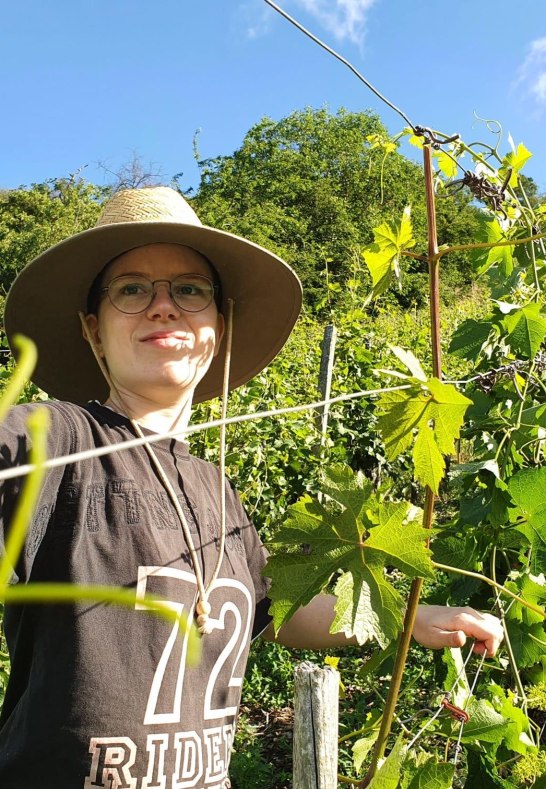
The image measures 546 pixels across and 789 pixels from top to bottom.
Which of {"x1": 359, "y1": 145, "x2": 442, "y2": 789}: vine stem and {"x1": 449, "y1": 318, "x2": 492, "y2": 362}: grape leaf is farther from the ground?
{"x1": 449, "y1": 318, "x2": 492, "y2": 362}: grape leaf

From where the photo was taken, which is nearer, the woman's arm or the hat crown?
the woman's arm

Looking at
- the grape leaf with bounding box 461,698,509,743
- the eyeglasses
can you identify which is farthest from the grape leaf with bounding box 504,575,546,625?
the eyeglasses

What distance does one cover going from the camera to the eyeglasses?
1433mm

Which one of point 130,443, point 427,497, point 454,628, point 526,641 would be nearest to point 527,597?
point 526,641

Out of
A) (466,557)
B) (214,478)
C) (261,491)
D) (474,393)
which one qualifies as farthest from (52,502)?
(261,491)

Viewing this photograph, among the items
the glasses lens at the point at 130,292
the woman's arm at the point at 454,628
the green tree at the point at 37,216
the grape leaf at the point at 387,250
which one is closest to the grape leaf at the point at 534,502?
the woman's arm at the point at 454,628

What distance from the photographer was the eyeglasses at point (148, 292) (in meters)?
1.43

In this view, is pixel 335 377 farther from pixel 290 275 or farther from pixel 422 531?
pixel 422 531

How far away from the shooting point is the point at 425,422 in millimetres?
1099

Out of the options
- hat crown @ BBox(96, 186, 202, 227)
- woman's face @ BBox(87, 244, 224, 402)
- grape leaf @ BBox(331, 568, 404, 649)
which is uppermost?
hat crown @ BBox(96, 186, 202, 227)

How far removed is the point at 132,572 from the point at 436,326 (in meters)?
0.66

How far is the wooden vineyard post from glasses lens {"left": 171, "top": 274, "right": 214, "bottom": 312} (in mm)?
734

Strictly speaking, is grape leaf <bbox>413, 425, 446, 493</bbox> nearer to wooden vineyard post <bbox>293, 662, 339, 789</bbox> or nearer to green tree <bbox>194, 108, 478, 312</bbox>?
wooden vineyard post <bbox>293, 662, 339, 789</bbox>

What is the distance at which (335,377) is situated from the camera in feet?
21.1
